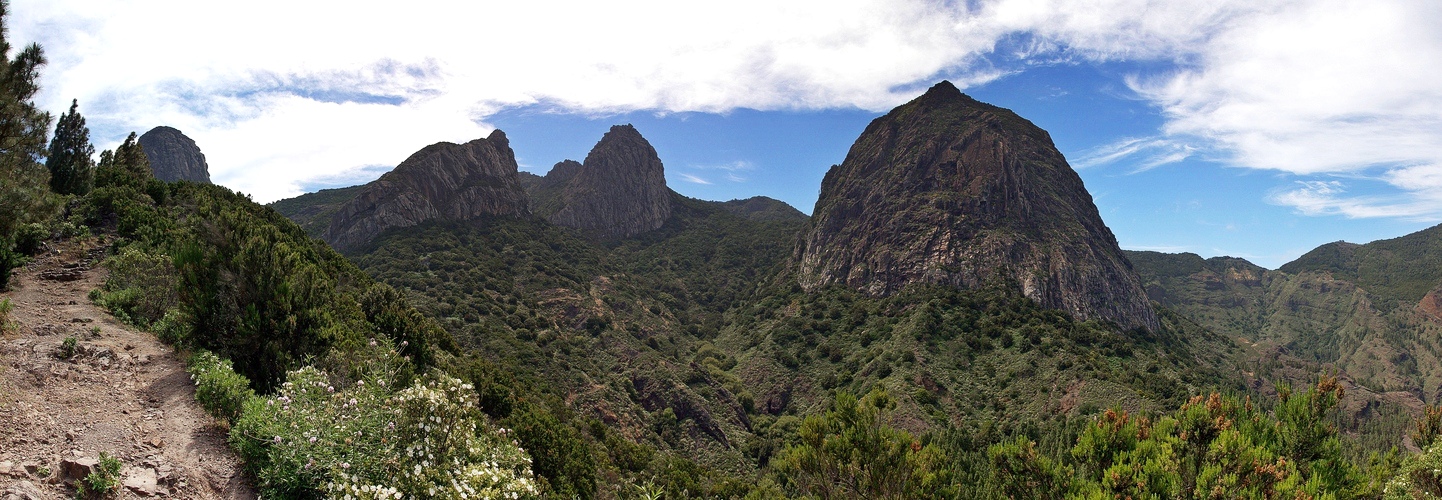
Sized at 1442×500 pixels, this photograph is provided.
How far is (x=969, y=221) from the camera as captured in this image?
101562 mm

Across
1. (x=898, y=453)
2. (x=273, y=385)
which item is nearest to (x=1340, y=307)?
(x=898, y=453)

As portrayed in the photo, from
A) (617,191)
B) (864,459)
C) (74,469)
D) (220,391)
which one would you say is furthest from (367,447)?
(617,191)

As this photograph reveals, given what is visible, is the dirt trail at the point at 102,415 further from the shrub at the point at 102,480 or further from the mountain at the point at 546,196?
the mountain at the point at 546,196

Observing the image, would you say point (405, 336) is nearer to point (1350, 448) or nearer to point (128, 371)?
point (128, 371)

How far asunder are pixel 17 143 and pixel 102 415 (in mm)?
11666

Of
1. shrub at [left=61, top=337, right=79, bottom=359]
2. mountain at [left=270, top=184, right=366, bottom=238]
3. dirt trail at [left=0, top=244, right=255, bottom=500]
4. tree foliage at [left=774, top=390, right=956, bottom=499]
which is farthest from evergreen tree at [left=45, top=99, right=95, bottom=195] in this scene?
mountain at [left=270, top=184, right=366, bottom=238]

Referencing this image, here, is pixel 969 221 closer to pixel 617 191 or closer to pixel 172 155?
pixel 617 191

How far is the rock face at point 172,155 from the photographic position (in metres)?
141

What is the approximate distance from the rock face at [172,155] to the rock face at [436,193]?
7845cm

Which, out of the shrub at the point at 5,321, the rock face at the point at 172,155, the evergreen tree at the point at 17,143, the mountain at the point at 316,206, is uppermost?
the rock face at the point at 172,155

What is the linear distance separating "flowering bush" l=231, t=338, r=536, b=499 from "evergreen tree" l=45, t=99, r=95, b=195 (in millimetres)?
→ 24435

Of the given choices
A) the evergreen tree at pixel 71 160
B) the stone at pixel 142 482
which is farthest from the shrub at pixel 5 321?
the evergreen tree at pixel 71 160

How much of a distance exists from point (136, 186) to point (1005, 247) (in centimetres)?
10391

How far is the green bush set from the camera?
10.3 m
